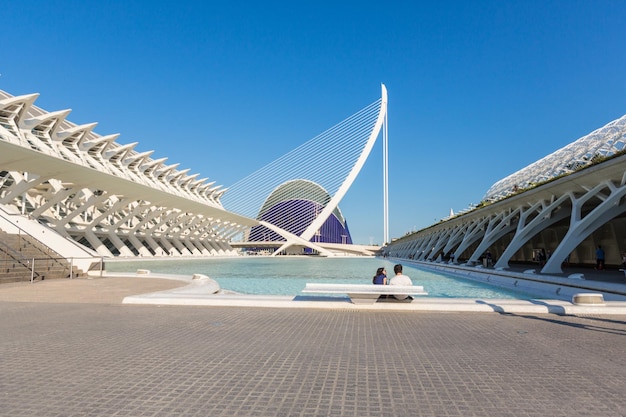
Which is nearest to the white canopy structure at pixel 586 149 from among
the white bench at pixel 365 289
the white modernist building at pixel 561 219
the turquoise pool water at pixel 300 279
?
the white modernist building at pixel 561 219

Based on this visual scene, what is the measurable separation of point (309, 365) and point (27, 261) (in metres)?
9.60

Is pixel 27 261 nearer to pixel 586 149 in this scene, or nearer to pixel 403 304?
pixel 403 304

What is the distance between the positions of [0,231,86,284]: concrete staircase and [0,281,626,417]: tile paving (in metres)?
5.04

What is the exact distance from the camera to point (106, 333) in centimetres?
418

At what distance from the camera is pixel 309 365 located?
10.3ft

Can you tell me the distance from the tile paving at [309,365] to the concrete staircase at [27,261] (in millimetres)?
5042

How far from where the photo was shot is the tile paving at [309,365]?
2365 mm

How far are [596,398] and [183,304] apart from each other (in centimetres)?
521

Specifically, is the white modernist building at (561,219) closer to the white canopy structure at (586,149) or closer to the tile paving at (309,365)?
the white canopy structure at (586,149)

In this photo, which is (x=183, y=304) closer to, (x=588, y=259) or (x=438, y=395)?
(x=438, y=395)

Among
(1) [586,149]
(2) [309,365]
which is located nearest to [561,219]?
(2) [309,365]

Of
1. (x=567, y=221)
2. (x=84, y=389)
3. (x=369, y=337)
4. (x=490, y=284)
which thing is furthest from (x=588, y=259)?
(x=84, y=389)

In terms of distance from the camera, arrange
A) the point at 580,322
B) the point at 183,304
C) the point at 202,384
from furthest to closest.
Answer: the point at 183,304
the point at 580,322
the point at 202,384

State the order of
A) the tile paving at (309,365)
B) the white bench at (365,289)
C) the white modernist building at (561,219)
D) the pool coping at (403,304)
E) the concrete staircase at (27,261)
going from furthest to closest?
the white modernist building at (561,219) → the concrete staircase at (27,261) → the white bench at (365,289) → the pool coping at (403,304) → the tile paving at (309,365)
